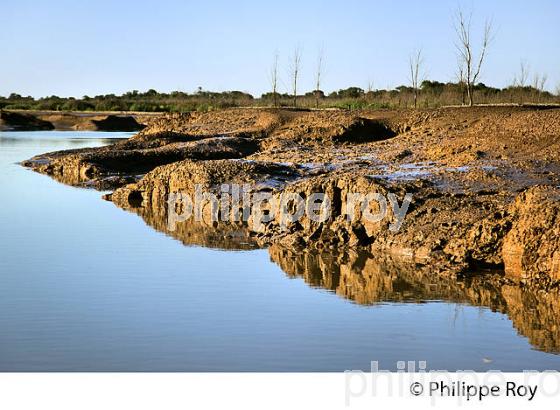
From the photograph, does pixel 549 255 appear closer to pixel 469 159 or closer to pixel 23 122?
pixel 469 159

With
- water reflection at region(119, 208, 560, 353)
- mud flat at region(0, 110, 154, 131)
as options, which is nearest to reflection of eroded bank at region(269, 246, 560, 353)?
water reflection at region(119, 208, 560, 353)

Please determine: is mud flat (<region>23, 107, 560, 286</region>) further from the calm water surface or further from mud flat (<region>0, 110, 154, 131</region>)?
mud flat (<region>0, 110, 154, 131</region>)

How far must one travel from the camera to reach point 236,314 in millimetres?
9039

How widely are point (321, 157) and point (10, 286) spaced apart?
36.3 ft

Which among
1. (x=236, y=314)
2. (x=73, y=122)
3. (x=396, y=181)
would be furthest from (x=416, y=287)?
(x=73, y=122)

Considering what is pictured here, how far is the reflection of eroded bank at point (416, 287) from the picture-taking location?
353 inches

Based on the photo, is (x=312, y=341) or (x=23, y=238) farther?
(x=23, y=238)

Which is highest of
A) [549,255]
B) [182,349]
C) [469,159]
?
[469,159]

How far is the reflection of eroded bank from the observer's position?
8.98 m

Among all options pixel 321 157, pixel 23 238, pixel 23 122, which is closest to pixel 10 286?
pixel 23 238

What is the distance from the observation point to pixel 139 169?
989 inches

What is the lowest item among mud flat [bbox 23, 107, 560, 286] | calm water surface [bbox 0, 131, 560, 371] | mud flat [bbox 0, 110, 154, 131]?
calm water surface [bbox 0, 131, 560, 371]

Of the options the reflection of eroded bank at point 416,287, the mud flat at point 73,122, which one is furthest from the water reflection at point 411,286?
the mud flat at point 73,122

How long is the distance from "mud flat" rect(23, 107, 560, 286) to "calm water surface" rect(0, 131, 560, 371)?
650mm
